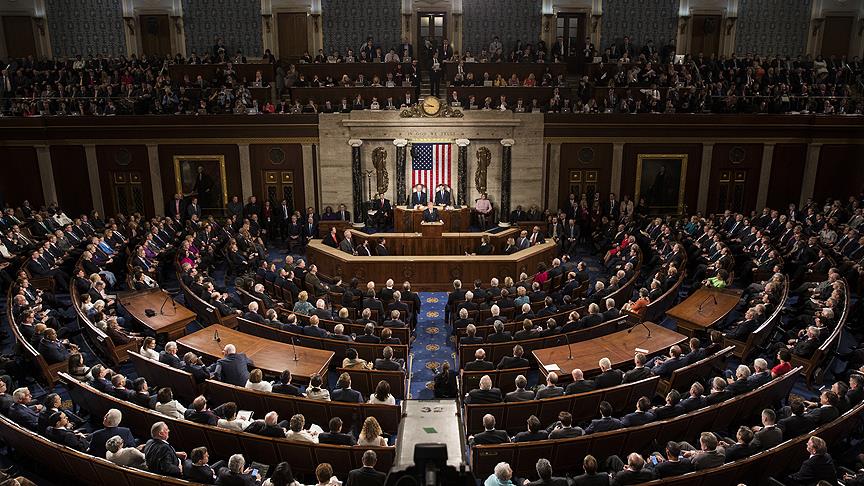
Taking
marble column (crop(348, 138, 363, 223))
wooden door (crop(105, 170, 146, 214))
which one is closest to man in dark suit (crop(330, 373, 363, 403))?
marble column (crop(348, 138, 363, 223))

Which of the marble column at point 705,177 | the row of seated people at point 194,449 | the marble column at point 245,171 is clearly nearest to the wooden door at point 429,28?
the marble column at point 245,171

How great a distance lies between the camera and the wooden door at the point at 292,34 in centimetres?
2486

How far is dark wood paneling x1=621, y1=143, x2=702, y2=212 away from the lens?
69.8 ft

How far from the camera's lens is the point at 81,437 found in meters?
7.57

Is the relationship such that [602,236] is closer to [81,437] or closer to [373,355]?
[373,355]

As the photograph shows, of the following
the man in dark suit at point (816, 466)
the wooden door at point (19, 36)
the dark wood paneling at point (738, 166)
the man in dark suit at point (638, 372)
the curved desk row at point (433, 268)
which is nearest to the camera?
the man in dark suit at point (816, 466)

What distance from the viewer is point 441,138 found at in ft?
68.1

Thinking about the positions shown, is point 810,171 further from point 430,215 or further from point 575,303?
point 575,303

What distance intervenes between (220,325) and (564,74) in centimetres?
1593

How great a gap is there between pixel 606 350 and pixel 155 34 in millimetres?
22236

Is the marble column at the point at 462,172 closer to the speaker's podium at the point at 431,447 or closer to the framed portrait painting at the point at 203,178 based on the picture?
the framed portrait painting at the point at 203,178

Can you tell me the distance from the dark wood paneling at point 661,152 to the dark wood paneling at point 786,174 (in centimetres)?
253

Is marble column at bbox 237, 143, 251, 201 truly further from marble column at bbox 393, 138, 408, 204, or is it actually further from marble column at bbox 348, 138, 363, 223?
marble column at bbox 393, 138, 408, 204

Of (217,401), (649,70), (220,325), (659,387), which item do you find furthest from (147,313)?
(649,70)
